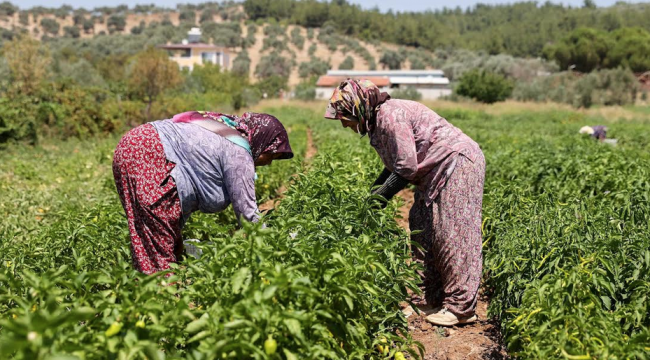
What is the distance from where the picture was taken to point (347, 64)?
79.8m

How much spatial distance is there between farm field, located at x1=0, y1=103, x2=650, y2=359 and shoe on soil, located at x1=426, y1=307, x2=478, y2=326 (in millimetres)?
317

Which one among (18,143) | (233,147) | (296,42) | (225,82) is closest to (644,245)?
(233,147)

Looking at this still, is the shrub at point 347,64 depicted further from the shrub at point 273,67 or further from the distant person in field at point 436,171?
the distant person in field at point 436,171

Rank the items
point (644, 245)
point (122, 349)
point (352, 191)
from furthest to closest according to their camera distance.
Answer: point (352, 191) → point (644, 245) → point (122, 349)

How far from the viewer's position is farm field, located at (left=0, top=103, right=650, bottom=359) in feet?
6.70

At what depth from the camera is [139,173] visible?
132 inches

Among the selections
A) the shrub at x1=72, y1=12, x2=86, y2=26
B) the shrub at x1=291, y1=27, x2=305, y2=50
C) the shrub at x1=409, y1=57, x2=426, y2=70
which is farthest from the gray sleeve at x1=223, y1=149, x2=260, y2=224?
the shrub at x1=72, y1=12, x2=86, y2=26

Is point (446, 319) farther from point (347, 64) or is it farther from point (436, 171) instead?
point (347, 64)

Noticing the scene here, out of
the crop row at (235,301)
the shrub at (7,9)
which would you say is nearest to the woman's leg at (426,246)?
the crop row at (235,301)

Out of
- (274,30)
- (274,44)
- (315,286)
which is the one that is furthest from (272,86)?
(315,286)

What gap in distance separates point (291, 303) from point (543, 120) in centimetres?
2659

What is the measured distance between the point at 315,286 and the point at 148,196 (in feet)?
4.51

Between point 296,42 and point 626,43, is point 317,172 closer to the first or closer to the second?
point 626,43

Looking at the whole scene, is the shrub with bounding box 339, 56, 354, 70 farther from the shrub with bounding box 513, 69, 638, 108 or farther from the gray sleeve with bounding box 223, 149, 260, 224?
the gray sleeve with bounding box 223, 149, 260, 224
